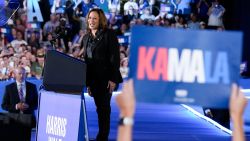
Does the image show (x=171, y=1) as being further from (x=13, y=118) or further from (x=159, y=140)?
(x=13, y=118)

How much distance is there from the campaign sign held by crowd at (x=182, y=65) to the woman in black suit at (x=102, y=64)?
3875 millimetres

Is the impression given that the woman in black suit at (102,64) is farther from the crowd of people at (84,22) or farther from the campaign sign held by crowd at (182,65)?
the crowd of people at (84,22)

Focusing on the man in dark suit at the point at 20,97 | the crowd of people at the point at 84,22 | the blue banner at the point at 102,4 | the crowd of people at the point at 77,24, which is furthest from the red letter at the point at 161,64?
the blue banner at the point at 102,4

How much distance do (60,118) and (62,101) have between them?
14 centimetres

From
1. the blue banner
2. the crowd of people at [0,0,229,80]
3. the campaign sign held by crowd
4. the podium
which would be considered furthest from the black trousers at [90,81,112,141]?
the blue banner

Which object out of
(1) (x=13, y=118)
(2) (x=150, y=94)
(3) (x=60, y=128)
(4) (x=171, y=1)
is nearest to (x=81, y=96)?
(3) (x=60, y=128)

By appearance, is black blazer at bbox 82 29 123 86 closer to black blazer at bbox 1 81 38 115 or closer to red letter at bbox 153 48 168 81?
black blazer at bbox 1 81 38 115

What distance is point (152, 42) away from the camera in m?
2.12

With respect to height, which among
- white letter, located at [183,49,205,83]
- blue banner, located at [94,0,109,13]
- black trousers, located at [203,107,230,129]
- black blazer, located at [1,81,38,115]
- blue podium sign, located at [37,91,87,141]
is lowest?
black trousers, located at [203,107,230,129]

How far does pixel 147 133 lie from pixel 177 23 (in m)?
7.16

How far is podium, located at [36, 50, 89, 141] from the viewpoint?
4.96m

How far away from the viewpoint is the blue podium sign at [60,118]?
16.2 ft

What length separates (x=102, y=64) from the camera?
6.09 m

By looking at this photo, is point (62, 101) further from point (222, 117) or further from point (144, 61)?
point (222, 117)
